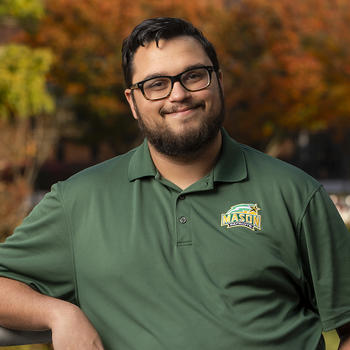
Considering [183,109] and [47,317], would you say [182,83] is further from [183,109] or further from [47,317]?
[47,317]

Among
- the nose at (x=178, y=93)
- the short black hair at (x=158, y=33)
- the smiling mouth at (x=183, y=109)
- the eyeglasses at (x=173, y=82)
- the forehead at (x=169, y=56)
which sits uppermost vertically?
the short black hair at (x=158, y=33)

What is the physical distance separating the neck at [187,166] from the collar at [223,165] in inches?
1.4

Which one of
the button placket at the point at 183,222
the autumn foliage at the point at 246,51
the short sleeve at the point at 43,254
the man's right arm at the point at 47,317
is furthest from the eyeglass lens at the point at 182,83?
the autumn foliage at the point at 246,51

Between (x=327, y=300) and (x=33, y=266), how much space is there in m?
0.91

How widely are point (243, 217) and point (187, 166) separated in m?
0.29

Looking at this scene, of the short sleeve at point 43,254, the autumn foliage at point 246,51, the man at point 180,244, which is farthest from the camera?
the autumn foliage at point 246,51

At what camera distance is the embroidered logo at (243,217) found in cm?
204

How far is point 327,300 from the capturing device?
206 centimetres

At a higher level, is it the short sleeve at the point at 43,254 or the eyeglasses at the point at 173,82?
the eyeglasses at the point at 173,82

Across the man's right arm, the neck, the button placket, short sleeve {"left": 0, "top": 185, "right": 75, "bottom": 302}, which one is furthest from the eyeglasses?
the man's right arm

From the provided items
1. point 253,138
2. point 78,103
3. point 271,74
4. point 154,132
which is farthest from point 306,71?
point 154,132

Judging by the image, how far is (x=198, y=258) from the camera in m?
2.02

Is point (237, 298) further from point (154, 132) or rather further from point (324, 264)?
point (154, 132)

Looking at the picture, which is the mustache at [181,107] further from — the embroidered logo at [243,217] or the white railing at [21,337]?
the white railing at [21,337]
